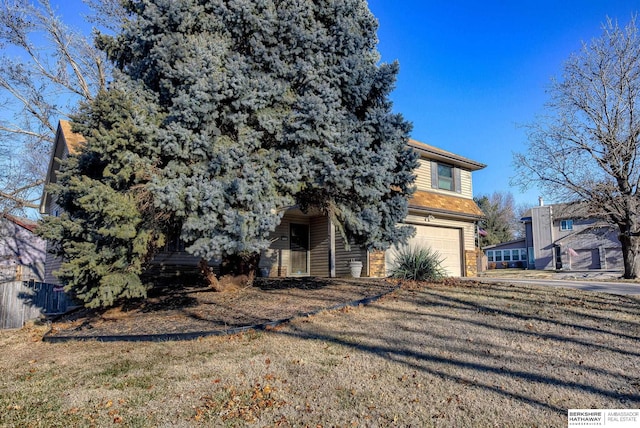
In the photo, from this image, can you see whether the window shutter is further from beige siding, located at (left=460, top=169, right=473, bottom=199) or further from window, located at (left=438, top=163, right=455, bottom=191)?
beige siding, located at (left=460, top=169, right=473, bottom=199)

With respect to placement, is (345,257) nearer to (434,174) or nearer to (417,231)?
(417,231)

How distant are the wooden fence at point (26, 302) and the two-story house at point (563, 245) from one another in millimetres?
29463

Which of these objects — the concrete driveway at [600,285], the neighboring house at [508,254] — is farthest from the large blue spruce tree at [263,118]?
the neighboring house at [508,254]

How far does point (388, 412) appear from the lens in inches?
139

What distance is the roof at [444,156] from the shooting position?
51.4 feet

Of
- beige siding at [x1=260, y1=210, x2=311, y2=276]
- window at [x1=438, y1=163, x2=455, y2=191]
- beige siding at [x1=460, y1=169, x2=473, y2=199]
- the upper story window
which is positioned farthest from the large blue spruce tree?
beige siding at [x1=460, y1=169, x2=473, y2=199]

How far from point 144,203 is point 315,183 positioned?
9.91ft

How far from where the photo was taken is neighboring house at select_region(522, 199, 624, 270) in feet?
99.6

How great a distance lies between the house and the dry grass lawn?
89.8ft

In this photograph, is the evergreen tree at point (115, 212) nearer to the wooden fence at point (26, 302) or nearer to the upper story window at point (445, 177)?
the wooden fence at point (26, 302)

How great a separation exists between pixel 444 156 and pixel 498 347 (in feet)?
39.8

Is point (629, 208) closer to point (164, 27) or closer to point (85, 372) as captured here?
point (164, 27)

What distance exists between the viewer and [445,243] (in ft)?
52.0

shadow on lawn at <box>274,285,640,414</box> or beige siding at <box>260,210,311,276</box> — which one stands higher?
beige siding at <box>260,210,311,276</box>
